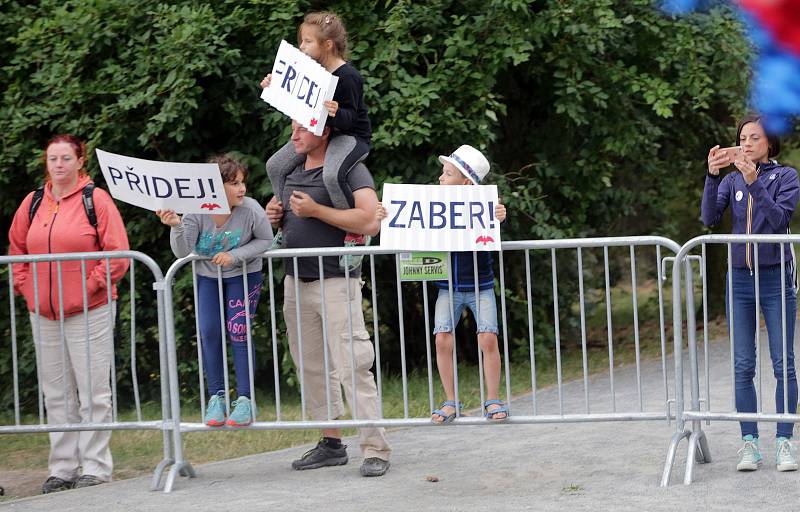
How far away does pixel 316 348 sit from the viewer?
244 inches

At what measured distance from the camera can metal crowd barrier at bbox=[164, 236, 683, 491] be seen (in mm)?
5875

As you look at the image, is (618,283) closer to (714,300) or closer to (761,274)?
(714,300)

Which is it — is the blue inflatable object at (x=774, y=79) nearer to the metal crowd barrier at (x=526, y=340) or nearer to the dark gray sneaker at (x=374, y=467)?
the metal crowd barrier at (x=526, y=340)

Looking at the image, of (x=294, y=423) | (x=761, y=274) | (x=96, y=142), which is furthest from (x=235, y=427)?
(x=96, y=142)

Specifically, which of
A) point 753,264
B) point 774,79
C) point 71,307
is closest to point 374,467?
point 71,307

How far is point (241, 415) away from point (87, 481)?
1.03m

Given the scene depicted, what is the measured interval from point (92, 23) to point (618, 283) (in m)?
7.32

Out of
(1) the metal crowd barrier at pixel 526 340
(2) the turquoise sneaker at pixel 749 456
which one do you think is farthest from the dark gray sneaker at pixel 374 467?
(2) the turquoise sneaker at pixel 749 456

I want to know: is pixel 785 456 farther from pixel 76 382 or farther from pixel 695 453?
pixel 76 382

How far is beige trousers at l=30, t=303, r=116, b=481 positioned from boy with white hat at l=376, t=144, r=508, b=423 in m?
1.81

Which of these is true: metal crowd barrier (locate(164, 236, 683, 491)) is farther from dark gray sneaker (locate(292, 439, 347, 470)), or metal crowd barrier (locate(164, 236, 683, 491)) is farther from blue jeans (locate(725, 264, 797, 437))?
blue jeans (locate(725, 264, 797, 437))

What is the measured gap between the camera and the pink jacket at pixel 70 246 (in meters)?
→ 6.34

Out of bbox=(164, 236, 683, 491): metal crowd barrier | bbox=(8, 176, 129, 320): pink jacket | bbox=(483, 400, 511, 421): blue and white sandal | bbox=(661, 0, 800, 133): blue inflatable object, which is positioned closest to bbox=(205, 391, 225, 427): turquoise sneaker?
bbox=(164, 236, 683, 491): metal crowd barrier

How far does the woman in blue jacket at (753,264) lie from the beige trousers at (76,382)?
3389mm
